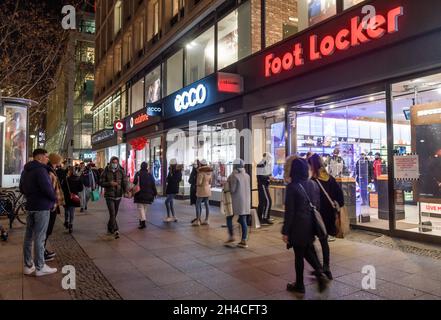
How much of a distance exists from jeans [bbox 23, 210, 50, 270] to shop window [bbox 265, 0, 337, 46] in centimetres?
794

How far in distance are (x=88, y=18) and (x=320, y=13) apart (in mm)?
45188

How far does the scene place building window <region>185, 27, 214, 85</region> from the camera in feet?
49.4

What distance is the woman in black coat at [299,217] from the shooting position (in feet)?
15.3

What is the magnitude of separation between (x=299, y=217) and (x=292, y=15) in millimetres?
8139

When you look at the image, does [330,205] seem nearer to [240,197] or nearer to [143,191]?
[240,197]

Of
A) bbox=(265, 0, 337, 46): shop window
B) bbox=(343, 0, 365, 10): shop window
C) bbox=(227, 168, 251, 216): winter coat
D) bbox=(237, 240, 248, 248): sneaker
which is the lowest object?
bbox=(237, 240, 248, 248): sneaker

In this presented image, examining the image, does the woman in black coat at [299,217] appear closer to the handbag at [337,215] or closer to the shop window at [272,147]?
the handbag at [337,215]

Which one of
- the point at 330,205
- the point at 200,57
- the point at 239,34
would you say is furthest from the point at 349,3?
the point at 200,57

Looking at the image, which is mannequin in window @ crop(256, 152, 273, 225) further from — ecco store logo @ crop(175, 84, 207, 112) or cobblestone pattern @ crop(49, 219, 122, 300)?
ecco store logo @ crop(175, 84, 207, 112)

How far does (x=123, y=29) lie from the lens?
25.9 m

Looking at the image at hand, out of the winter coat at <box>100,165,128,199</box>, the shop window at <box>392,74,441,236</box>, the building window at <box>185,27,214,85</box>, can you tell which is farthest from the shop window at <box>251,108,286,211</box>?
the winter coat at <box>100,165,128,199</box>

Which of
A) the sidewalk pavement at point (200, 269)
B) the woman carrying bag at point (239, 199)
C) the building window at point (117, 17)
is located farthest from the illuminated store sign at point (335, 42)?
the building window at point (117, 17)

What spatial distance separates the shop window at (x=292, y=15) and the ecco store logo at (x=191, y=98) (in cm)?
369
